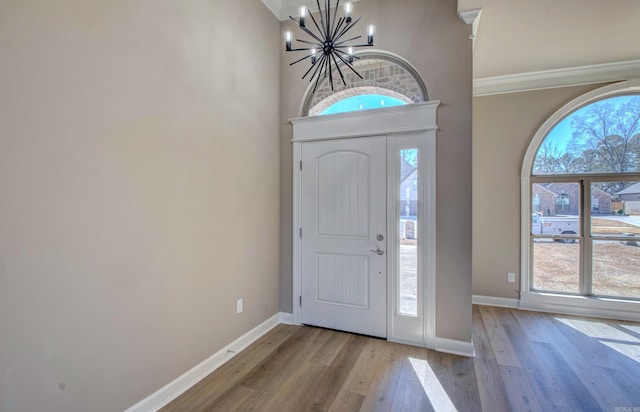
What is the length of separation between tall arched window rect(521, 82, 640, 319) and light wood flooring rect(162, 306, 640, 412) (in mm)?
674

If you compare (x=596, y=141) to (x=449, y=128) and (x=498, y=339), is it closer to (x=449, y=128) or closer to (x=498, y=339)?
(x=449, y=128)

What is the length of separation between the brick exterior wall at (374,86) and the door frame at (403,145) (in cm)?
26

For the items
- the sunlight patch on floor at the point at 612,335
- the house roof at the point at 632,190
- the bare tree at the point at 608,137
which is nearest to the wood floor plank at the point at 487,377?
the sunlight patch on floor at the point at 612,335

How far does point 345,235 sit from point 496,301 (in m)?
2.61

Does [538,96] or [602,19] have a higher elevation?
[602,19]

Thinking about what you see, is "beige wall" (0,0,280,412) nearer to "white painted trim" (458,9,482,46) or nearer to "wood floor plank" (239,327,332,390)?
"wood floor plank" (239,327,332,390)

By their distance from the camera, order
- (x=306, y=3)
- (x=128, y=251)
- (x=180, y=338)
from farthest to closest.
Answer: (x=306, y=3) < (x=180, y=338) < (x=128, y=251)

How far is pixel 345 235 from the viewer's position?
3.21m

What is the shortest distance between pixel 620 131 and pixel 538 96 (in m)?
1.04

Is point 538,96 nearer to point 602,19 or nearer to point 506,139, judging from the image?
point 506,139

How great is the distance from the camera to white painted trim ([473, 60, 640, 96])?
360cm

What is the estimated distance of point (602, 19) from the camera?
9.25 feet

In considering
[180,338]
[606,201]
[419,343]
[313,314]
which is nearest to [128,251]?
[180,338]

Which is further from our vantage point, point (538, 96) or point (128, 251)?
point (538, 96)
